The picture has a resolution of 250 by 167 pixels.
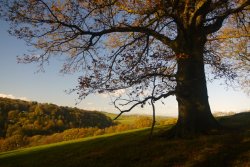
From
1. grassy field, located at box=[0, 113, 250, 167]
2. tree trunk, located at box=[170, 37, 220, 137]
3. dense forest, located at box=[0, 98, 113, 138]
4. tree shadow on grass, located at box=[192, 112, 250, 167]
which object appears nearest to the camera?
tree shadow on grass, located at box=[192, 112, 250, 167]

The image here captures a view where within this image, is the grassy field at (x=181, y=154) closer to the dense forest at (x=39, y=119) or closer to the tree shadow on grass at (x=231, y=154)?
the tree shadow on grass at (x=231, y=154)

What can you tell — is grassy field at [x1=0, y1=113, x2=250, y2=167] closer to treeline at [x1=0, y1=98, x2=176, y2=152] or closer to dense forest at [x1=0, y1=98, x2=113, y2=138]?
treeline at [x1=0, y1=98, x2=176, y2=152]

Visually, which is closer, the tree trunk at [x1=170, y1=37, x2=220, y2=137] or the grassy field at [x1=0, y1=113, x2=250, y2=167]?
the grassy field at [x1=0, y1=113, x2=250, y2=167]

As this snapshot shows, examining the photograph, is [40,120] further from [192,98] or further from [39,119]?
[192,98]

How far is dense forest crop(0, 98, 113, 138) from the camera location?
109125 mm

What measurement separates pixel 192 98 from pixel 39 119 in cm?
10534

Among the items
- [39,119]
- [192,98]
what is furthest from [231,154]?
[39,119]

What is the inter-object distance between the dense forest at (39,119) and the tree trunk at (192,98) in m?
88.4

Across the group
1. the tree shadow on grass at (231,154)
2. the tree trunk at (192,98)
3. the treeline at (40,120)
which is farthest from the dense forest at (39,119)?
the tree shadow on grass at (231,154)

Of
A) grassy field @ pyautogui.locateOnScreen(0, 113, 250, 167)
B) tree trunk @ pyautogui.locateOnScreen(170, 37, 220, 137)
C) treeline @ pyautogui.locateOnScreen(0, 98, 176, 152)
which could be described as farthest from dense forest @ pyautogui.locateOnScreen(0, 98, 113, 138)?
grassy field @ pyautogui.locateOnScreen(0, 113, 250, 167)

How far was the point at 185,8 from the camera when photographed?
64.8 ft

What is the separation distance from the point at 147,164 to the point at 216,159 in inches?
117

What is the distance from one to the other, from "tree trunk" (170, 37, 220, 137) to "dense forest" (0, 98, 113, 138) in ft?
290

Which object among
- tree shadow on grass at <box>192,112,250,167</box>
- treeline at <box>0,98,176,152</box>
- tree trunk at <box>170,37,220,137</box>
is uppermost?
treeline at <box>0,98,176,152</box>
